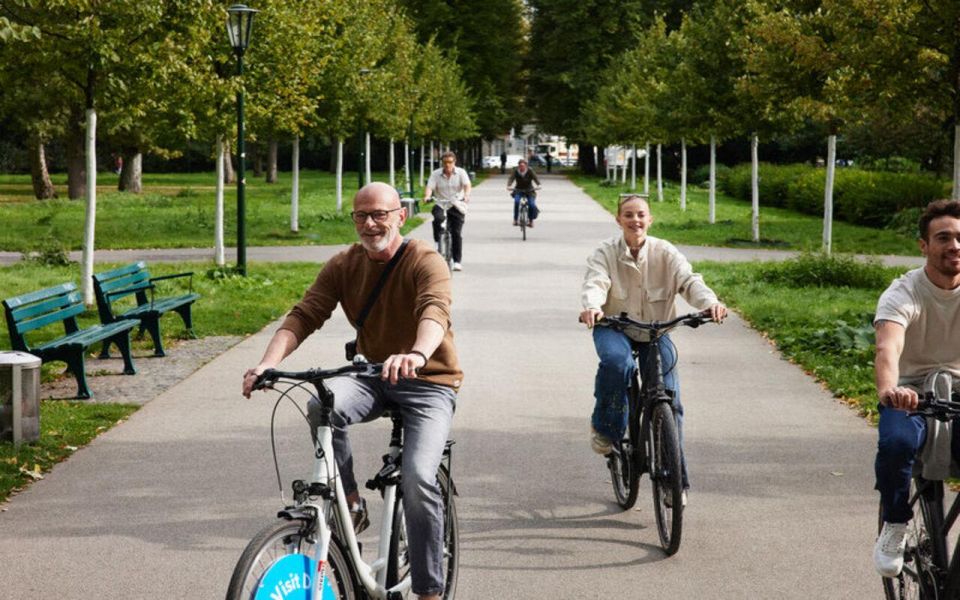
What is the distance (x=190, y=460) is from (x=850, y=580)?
13.1 ft

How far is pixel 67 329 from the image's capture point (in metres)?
11.5

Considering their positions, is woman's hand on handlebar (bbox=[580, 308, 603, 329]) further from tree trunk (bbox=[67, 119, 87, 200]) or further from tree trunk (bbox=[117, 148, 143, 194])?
→ tree trunk (bbox=[117, 148, 143, 194])

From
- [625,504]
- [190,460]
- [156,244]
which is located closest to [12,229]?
[156,244]

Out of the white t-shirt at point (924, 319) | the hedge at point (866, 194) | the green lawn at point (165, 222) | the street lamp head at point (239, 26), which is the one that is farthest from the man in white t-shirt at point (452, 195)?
the white t-shirt at point (924, 319)

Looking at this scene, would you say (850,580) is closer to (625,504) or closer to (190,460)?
(625,504)

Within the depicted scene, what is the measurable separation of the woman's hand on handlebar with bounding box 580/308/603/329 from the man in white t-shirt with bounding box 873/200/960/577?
1741 millimetres

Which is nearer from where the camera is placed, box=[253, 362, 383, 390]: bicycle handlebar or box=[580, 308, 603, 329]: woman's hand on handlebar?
box=[253, 362, 383, 390]: bicycle handlebar

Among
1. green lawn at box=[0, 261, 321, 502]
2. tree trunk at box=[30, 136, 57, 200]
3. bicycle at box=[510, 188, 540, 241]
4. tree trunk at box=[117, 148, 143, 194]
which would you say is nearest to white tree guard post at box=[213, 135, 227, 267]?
green lawn at box=[0, 261, 321, 502]

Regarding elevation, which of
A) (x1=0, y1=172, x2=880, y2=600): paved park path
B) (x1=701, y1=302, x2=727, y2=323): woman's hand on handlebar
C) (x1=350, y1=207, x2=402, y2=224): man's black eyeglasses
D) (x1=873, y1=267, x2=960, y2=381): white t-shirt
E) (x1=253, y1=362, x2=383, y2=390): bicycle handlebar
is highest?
(x1=350, y1=207, x2=402, y2=224): man's black eyeglasses

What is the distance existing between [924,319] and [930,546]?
2.47ft

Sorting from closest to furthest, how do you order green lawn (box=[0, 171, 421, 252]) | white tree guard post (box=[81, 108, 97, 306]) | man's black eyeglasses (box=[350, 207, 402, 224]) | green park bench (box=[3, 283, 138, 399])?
1. man's black eyeglasses (box=[350, 207, 402, 224])
2. green park bench (box=[3, 283, 138, 399])
3. white tree guard post (box=[81, 108, 97, 306])
4. green lawn (box=[0, 171, 421, 252])

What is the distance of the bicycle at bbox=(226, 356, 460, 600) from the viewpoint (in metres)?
3.91

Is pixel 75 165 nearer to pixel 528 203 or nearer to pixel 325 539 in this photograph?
pixel 528 203

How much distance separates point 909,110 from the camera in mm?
15352
